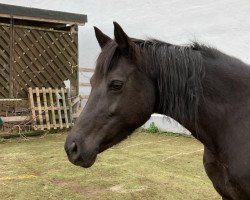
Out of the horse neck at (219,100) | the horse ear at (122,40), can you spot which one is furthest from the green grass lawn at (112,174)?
the horse ear at (122,40)

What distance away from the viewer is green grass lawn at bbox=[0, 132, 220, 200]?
4371 millimetres

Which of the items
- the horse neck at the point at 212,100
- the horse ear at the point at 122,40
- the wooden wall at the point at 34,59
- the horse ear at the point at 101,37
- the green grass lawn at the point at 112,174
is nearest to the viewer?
the horse ear at the point at 122,40

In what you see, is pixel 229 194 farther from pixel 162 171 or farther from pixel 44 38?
pixel 44 38

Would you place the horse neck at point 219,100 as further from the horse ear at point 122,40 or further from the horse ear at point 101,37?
the horse ear at point 101,37

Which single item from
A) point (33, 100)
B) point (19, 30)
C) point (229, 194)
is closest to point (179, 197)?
point (229, 194)

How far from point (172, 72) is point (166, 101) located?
0.60 ft

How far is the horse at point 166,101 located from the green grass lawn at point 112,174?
220 centimetres

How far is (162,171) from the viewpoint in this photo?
541 centimetres

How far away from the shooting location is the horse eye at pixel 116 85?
2.15 m

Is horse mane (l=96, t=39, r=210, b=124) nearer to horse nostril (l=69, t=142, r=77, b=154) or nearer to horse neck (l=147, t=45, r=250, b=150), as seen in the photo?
horse neck (l=147, t=45, r=250, b=150)

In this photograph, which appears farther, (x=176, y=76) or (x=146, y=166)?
(x=146, y=166)

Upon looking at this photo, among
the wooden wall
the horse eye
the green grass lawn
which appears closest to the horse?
the horse eye

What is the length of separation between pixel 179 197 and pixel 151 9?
22.4 feet

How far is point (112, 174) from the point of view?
17.0 ft
